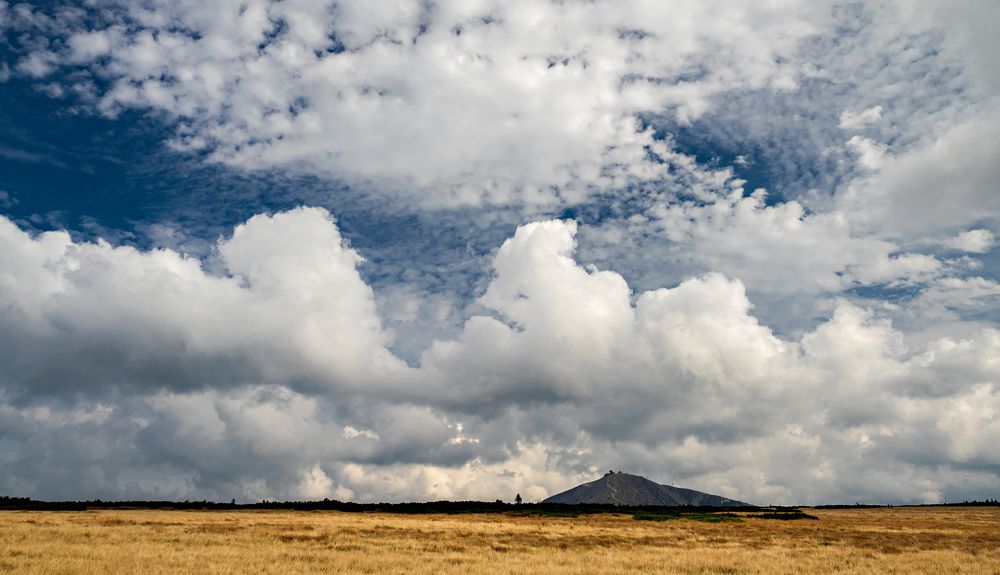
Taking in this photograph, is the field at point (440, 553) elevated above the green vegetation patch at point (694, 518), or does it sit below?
above

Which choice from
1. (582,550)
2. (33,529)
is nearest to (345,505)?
(33,529)

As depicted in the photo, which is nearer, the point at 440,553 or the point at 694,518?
the point at 440,553

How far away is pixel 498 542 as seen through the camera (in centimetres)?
4544

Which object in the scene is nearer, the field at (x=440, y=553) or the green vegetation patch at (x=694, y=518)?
the field at (x=440, y=553)

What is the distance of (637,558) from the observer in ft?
115

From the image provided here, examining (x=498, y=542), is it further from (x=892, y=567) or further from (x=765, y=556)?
(x=892, y=567)

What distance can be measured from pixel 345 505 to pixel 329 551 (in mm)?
128606

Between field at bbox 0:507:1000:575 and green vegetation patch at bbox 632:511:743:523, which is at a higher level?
field at bbox 0:507:1000:575

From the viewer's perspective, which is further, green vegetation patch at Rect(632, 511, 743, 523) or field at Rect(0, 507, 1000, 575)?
green vegetation patch at Rect(632, 511, 743, 523)

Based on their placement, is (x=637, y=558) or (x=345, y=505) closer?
(x=637, y=558)

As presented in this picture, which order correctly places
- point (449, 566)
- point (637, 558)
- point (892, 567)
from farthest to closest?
point (637, 558) < point (892, 567) < point (449, 566)

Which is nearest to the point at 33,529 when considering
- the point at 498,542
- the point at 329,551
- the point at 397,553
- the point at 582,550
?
the point at 329,551

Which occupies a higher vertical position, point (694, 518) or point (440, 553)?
point (440, 553)

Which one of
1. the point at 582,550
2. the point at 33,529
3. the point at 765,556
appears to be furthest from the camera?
the point at 33,529
